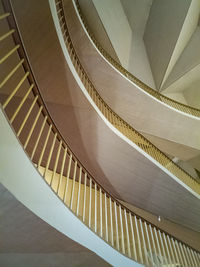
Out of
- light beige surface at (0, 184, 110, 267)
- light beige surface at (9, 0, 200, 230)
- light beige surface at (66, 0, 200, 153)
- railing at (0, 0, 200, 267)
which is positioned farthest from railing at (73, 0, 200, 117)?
light beige surface at (0, 184, 110, 267)

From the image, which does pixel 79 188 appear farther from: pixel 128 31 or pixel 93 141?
pixel 128 31

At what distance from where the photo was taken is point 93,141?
5.55 meters

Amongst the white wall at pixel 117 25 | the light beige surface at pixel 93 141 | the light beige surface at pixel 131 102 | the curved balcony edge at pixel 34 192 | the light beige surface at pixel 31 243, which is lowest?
the light beige surface at pixel 31 243

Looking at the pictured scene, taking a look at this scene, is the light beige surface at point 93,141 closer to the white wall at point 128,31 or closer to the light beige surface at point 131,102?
the light beige surface at point 131,102

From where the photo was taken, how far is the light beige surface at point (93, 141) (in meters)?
4.34

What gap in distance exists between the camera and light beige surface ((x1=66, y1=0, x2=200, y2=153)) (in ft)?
23.1

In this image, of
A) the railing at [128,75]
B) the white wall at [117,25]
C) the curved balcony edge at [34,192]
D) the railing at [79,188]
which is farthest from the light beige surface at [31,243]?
the white wall at [117,25]

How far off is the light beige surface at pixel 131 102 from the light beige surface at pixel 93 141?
2.61 m

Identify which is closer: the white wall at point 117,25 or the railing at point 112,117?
the railing at point 112,117

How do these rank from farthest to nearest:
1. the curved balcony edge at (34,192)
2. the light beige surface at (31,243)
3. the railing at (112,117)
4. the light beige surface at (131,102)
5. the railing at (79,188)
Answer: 1. the light beige surface at (131,102)
2. the railing at (112,117)
3. the railing at (79,188)
4. the light beige surface at (31,243)
5. the curved balcony edge at (34,192)

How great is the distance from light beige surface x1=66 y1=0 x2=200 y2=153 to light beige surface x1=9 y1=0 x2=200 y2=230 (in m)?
2.61

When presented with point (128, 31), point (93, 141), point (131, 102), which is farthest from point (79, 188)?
point (128, 31)

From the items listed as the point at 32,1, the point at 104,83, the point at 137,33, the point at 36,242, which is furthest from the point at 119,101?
the point at 137,33

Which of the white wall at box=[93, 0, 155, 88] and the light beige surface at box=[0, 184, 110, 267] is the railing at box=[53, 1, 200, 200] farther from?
the white wall at box=[93, 0, 155, 88]
